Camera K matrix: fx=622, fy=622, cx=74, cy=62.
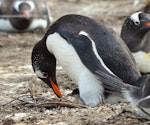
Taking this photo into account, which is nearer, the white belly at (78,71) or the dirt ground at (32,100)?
the dirt ground at (32,100)

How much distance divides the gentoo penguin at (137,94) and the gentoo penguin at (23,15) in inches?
218

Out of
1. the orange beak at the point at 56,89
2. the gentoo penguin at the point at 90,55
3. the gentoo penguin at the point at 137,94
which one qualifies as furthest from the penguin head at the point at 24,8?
the gentoo penguin at the point at 137,94

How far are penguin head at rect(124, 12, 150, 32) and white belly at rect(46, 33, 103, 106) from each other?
142 centimetres

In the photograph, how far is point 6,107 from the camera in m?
5.37

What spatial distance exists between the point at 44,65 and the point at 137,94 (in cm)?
181

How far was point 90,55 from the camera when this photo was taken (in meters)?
5.32

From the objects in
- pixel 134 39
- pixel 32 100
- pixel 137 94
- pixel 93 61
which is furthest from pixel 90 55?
pixel 134 39

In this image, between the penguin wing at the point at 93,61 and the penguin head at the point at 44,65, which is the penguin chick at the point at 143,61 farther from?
the penguin wing at the point at 93,61

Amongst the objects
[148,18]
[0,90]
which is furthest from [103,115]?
[148,18]

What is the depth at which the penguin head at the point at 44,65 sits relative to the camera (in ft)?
20.4

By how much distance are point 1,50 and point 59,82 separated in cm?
220

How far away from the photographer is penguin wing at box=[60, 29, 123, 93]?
514cm

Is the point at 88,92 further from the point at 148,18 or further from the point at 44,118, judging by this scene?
the point at 148,18

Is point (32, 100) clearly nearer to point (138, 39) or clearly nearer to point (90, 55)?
point (90, 55)
